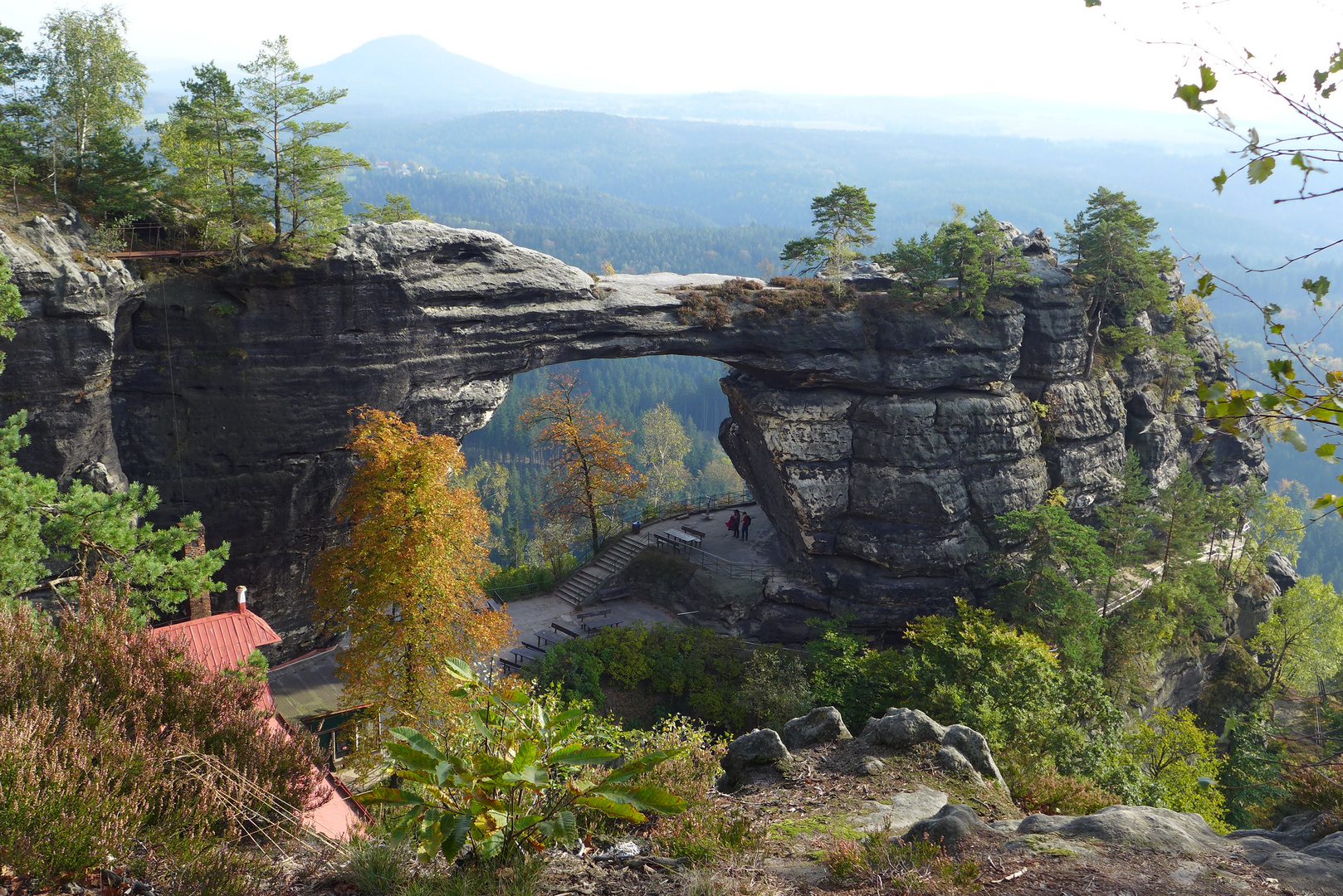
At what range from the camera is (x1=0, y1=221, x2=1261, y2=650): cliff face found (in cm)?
2342

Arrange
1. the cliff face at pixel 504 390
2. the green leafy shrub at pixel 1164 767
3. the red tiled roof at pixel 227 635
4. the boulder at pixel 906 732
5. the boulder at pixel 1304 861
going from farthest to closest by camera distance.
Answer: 1. the cliff face at pixel 504 390
2. the green leafy shrub at pixel 1164 767
3. the red tiled roof at pixel 227 635
4. the boulder at pixel 906 732
5. the boulder at pixel 1304 861

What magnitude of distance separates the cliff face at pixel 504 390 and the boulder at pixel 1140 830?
895 inches

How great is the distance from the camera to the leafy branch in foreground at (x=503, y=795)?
237 inches

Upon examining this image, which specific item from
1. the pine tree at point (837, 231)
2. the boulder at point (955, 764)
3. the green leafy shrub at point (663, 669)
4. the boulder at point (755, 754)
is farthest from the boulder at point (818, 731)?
the pine tree at point (837, 231)

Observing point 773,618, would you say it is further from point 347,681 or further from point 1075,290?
point 1075,290

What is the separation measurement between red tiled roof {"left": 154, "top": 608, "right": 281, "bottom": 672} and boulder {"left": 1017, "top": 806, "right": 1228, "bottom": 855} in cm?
1639

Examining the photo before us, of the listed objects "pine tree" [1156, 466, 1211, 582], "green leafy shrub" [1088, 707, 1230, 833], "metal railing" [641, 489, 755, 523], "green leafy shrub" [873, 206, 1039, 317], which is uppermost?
"green leafy shrub" [873, 206, 1039, 317]

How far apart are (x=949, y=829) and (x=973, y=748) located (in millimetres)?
5509

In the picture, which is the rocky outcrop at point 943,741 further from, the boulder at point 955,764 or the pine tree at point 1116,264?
the pine tree at point 1116,264

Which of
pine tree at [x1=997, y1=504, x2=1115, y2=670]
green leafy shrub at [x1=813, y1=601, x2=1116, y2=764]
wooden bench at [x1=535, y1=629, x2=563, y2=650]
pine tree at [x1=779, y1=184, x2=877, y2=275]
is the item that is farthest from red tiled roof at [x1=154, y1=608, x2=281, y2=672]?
pine tree at [x1=997, y1=504, x2=1115, y2=670]

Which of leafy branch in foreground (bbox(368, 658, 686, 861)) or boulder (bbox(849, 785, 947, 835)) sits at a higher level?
leafy branch in foreground (bbox(368, 658, 686, 861))

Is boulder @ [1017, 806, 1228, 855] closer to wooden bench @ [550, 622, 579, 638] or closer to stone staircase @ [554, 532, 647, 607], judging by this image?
wooden bench @ [550, 622, 579, 638]

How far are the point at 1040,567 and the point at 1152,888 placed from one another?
2464 cm

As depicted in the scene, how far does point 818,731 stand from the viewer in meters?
14.8
